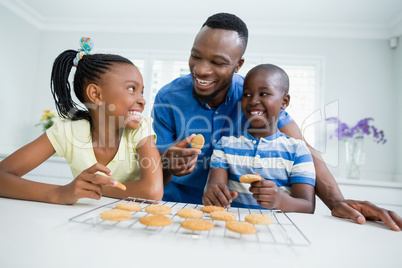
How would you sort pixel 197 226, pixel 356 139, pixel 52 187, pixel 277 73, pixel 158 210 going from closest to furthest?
pixel 197 226 → pixel 158 210 → pixel 52 187 → pixel 277 73 → pixel 356 139

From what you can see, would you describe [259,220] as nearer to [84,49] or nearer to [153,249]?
[153,249]

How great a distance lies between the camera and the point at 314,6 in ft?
8.94

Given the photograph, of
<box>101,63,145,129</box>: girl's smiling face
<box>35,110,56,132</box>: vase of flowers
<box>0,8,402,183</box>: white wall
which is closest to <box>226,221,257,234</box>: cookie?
<box>101,63,145,129</box>: girl's smiling face

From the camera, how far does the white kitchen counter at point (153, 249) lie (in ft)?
1.49

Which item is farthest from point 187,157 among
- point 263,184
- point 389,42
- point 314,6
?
point 389,42

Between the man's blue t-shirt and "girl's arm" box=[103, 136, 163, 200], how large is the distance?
27cm

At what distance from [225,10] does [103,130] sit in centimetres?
230

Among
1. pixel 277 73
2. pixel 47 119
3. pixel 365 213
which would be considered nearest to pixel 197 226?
pixel 365 213

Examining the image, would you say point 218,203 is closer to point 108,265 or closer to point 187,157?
point 187,157

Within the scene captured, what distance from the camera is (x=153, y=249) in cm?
48

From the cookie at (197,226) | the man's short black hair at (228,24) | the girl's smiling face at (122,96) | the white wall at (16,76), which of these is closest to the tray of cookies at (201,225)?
the cookie at (197,226)

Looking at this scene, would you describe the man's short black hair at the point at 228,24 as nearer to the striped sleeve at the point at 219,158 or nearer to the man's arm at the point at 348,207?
the striped sleeve at the point at 219,158

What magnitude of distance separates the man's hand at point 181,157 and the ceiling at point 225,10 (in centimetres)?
221

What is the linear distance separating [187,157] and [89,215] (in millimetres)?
446
